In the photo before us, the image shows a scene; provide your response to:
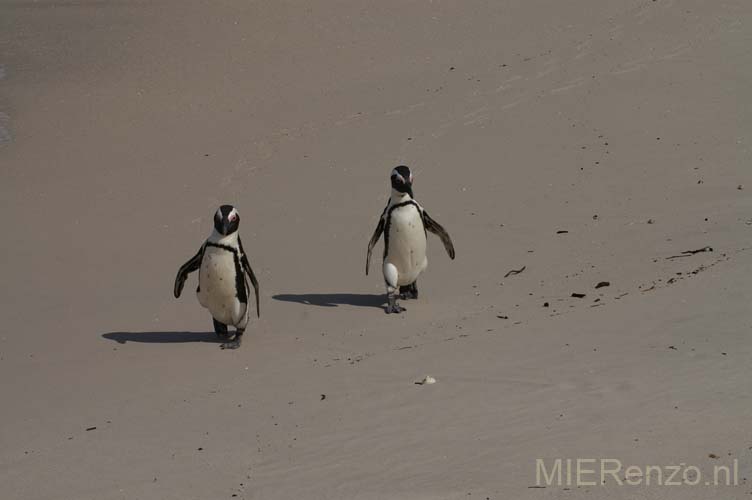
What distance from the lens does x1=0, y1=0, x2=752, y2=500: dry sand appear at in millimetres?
5980

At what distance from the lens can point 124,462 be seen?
6.45m

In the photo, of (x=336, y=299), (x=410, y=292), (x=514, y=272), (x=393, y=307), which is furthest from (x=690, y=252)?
(x=336, y=299)

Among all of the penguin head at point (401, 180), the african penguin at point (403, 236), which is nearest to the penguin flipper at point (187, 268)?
the african penguin at point (403, 236)

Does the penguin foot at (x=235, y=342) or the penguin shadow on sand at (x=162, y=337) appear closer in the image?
the penguin foot at (x=235, y=342)

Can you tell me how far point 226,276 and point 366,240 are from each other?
310cm

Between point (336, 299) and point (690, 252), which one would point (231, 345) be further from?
point (690, 252)

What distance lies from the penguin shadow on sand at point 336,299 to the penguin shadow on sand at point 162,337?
95 centimetres

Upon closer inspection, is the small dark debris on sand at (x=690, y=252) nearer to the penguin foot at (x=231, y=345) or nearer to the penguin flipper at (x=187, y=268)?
the penguin foot at (x=231, y=345)

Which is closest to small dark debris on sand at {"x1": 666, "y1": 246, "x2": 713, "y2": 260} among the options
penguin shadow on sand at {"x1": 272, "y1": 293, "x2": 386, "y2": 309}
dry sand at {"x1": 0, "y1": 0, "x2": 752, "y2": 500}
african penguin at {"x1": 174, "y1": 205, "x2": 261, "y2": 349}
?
dry sand at {"x1": 0, "y1": 0, "x2": 752, "y2": 500}

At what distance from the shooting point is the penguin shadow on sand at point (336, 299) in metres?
10.2

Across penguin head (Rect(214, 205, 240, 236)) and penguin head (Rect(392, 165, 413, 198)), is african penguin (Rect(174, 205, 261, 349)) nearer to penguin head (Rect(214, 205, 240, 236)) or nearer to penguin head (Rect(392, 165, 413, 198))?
penguin head (Rect(214, 205, 240, 236))

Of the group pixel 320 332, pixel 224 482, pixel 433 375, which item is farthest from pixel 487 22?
pixel 224 482

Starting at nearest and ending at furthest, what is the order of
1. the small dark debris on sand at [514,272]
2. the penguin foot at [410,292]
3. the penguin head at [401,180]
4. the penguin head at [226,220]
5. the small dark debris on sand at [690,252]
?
the penguin head at [226,220] < the small dark debris on sand at [690,252] < the penguin head at [401,180] < the penguin foot at [410,292] < the small dark debris on sand at [514,272]

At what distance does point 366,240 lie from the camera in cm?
1208
